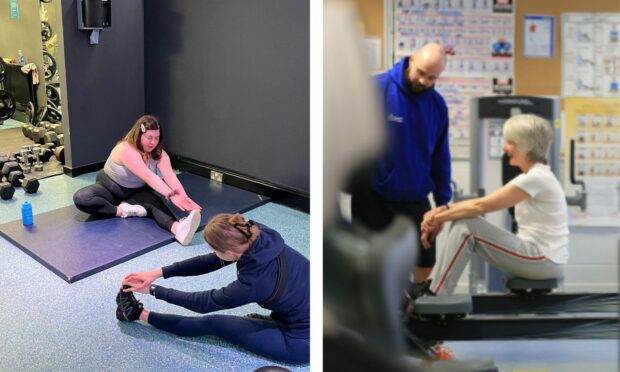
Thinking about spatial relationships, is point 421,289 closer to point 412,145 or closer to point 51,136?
point 412,145

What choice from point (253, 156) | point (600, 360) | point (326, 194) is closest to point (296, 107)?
point (253, 156)

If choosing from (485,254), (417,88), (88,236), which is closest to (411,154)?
(417,88)

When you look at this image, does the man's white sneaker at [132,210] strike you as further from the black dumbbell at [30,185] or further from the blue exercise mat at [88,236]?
the black dumbbell at [30,185]

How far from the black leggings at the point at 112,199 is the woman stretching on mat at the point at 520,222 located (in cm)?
299

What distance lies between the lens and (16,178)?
5.24m

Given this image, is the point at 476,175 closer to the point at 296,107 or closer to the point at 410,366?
the point at 410,366

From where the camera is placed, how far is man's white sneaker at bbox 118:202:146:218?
4492 millimetres

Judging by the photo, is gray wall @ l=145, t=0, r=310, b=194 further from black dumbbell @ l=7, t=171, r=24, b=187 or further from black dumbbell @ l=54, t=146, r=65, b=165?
black dumbbell @ l=7, t=171, r=24, b=187

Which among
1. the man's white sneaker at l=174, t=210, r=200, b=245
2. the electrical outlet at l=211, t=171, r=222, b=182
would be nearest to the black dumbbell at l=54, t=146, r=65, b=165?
the electrical outlet at l=211, t=171, r=222, b=182

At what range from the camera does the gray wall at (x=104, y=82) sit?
18.0 ft

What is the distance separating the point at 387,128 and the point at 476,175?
0.26 m

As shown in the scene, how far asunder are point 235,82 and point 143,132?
1221 millimetres

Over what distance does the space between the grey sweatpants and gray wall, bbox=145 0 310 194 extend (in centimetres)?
308

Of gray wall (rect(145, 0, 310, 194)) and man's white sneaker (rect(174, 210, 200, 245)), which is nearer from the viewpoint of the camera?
man's white sneaker (rect(174, 210, 200, 245))
